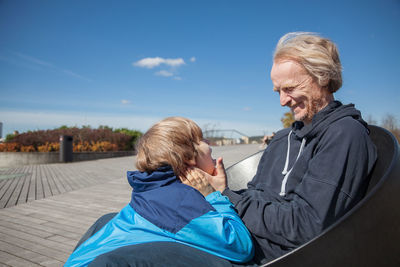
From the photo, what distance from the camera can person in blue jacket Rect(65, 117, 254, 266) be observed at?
1196 mm

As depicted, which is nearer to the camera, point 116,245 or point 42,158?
point 116,245

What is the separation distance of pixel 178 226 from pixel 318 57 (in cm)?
112

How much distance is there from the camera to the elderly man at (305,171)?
3.75ft

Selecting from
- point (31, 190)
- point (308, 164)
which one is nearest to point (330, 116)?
point (308, 164)

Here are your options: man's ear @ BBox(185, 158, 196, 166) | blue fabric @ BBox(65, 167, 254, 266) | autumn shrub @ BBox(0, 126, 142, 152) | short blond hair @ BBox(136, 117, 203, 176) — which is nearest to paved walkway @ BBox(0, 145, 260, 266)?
blue fabric @ BBox(65, 167, 254, 266)

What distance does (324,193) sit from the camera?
1134 mm

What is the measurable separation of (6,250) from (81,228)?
81 centimetres

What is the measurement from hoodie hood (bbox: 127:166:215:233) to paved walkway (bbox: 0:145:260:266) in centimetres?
169

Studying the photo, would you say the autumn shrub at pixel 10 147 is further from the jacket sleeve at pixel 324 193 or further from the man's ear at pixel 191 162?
the jacket sleeve at pixel 324 193

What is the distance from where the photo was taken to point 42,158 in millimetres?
11484

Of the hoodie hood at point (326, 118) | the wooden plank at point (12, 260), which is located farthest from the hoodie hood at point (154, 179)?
the wooden plank at point (12, 260)

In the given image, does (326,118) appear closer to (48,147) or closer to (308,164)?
(308,164)

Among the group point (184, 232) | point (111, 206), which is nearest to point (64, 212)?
point (111, 206)

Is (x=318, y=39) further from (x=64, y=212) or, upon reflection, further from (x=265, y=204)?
(x=64, y=212)
